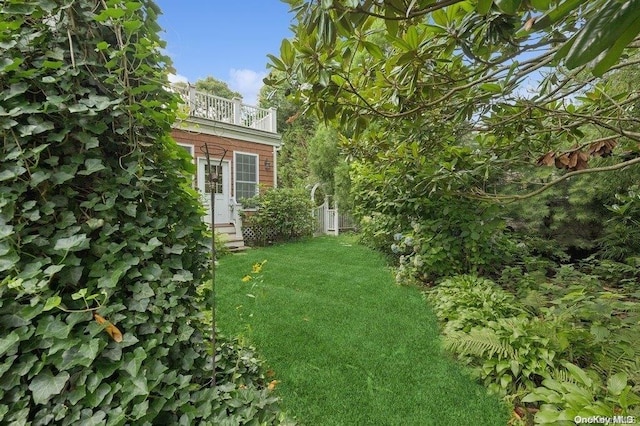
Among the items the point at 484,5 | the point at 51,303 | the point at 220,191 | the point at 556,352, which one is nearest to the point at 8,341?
the point at 51,303

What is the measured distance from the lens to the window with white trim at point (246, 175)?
29.6 ft

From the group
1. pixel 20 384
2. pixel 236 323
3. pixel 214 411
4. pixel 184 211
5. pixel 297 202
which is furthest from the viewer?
pixel 297 202

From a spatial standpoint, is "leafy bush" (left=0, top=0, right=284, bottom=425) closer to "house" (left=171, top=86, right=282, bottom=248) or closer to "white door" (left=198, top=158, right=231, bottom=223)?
"house" (left=171, top=86, right=282, bottom=248)

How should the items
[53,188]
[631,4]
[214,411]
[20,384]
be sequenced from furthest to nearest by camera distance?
[214,411], [53,188], [20,384], [631,4]

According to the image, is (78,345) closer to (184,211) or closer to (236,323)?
(184,211)

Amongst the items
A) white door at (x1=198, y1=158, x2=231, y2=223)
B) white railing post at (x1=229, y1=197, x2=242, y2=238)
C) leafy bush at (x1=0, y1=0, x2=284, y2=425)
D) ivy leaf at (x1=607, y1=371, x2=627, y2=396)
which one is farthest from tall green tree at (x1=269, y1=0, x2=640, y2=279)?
white door at (x1=198, y1=158, x2=231, y2=223)

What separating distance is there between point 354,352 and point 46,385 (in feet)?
6.51

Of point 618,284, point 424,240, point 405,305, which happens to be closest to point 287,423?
point 405,305

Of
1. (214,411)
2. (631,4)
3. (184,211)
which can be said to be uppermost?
(631,4)

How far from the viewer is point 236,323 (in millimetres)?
2881

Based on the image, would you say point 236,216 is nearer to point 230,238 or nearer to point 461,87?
point 230,238

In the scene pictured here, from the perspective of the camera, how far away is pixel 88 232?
43.3 inches

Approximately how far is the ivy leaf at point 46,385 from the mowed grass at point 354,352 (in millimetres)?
Answer: 1156

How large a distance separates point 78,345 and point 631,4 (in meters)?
1.58
